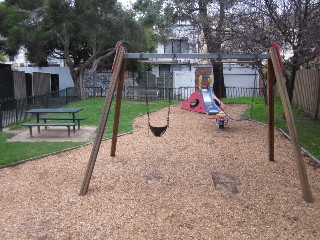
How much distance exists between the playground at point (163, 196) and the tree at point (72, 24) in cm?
1218

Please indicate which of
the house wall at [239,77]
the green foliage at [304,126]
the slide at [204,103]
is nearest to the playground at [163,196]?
the green foliage at [304,126]

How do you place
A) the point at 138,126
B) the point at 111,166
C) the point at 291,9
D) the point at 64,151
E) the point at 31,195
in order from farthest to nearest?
the point at 138,126 < the point at 291,9 < the point at 64,151 < the point at 111,166 < the point at 31,195

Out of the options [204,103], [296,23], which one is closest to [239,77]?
[204,103]

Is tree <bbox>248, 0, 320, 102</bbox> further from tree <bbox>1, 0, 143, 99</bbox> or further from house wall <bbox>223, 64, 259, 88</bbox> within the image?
house wall <bbox>223, 64, 259, 88</bbox>

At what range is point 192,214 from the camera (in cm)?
430

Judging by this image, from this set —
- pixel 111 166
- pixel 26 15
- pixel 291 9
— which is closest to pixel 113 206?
pixel 111 166

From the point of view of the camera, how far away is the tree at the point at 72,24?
18.5 m

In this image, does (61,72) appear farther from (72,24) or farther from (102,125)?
(102,125)

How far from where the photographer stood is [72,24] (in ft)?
62.5

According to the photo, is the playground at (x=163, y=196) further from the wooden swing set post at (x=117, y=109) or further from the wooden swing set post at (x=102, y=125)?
the wooden swing set post at (x=117, y=109)

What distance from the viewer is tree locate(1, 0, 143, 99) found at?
60.8 feet

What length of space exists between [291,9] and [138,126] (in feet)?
17.6

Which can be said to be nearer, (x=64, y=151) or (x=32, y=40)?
(x=64, y=151)

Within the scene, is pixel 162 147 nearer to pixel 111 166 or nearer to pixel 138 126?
pixel 111 166
